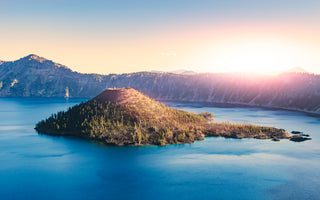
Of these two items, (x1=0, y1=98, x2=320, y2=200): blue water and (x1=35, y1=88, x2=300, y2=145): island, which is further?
(x1=35, y1=88, x2=300, y2=145): island

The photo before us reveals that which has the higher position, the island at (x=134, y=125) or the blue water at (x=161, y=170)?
the island at (x=134, y=125)

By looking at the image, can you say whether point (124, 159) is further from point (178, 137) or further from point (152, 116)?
point (152, 116)

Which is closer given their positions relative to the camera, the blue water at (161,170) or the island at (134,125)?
the blue water at (161,170)

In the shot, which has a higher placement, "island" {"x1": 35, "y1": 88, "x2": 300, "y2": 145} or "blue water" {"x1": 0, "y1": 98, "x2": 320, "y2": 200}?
"island" {"x1": 35, "y1": 88, "x2": 300, "y2": 145}

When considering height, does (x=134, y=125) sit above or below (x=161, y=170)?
above
